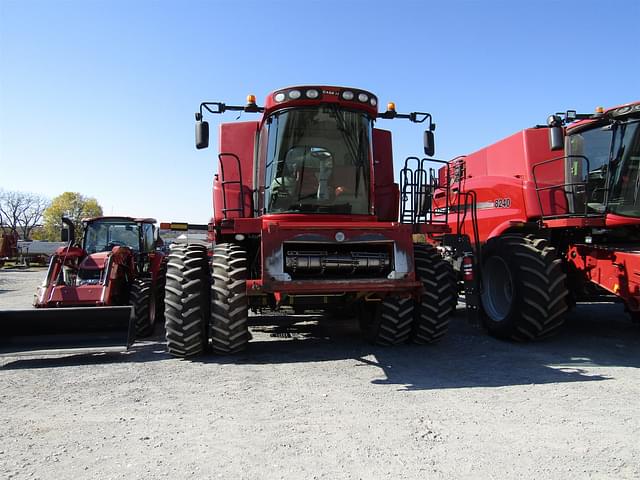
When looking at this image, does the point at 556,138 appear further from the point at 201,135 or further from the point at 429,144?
the point at 201,135

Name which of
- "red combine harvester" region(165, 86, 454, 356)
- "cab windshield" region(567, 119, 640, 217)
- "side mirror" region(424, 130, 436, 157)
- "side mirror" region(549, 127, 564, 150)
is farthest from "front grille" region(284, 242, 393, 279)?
"cab windshield" region(567, 119, 640, 217)

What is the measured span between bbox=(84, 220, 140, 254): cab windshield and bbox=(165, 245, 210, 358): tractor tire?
4.24 metres

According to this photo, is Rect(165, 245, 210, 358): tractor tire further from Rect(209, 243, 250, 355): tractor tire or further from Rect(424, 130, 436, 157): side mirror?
Rect(424, 130, 436, 157): side mirror

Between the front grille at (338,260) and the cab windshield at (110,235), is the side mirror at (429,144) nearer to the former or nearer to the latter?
the front grille at (338,260)

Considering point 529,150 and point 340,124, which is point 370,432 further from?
point 529,150

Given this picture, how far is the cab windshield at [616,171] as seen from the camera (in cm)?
636

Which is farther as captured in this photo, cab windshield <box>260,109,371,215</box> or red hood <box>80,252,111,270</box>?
red hood <box>80,252,111,270</box>

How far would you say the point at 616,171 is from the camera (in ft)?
21.3

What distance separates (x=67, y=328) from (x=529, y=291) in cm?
622

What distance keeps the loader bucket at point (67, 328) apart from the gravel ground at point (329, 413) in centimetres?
22

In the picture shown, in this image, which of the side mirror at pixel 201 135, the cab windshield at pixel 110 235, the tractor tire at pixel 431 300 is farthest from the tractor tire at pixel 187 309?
the cab windshield at pixel 110 235

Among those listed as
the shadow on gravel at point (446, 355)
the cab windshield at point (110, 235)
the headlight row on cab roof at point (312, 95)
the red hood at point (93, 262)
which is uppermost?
the headlight row on cab roof at point (312, 95)

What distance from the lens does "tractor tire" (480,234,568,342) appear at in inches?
247

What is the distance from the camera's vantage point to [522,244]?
6762mm
